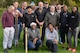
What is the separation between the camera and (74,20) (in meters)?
13.7

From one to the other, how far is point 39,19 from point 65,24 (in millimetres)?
1177

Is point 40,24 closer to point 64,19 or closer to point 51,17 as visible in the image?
point 51,17

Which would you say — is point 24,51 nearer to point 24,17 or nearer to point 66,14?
point 24,17

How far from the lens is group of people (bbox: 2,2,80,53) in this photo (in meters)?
13.3

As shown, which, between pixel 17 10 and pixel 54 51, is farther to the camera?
pixel 17 10

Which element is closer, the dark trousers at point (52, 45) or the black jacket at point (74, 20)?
the dark trousers at point (52, 45)

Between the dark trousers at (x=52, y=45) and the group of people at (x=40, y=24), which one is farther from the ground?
the group of people at (x=40, y=24)

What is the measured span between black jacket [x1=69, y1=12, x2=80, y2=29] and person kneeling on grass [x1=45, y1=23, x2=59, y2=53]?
865 mm

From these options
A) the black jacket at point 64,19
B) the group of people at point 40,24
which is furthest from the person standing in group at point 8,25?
the black jacket at point 64,19

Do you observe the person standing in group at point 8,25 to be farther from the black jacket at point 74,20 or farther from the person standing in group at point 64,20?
the black jacket at point 74,20

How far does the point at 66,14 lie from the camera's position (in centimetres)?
1398

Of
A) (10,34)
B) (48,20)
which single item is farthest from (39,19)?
(10,34)

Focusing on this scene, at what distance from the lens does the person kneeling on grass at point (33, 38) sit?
1356cm

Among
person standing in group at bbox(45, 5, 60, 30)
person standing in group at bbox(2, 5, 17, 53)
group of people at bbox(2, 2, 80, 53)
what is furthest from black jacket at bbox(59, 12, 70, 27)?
person standing in group at bbox(2, 5, 17, 53)
